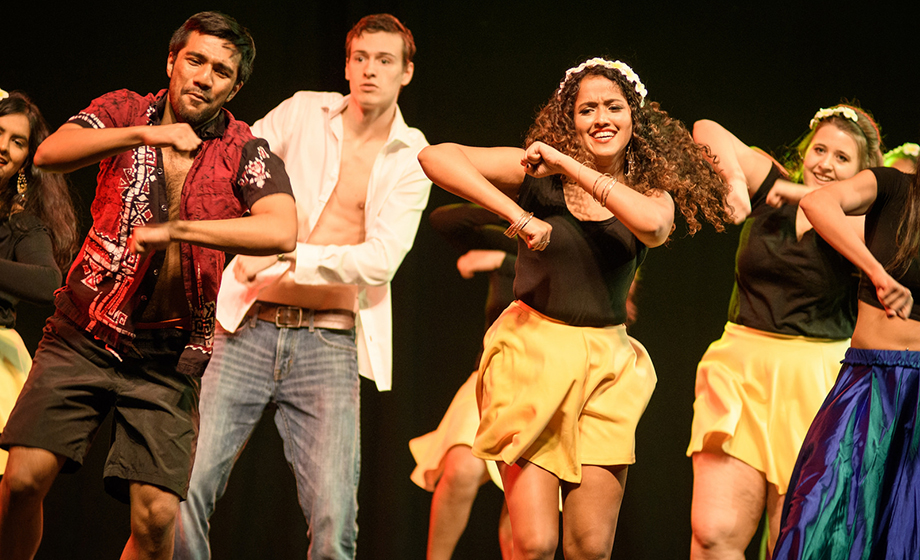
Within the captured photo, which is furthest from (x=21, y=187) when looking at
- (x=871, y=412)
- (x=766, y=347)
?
(x=871, y=412)

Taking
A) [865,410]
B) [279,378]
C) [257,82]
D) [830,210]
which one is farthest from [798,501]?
[257,82]

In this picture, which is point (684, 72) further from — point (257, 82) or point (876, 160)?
point (257, 82)

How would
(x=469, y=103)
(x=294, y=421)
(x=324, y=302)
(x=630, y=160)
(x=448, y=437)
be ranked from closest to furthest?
(x=630, y=160) → (x=294, y=421) → (x=324, y=302) → (x=448, y=437) → (x=469, y=103)

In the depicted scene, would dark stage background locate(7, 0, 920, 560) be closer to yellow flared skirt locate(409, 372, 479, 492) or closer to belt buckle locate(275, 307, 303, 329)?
yellow flared skirt locate(409, 372, 479, 492)

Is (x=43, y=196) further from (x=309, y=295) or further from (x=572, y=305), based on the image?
(x=572, y=305)

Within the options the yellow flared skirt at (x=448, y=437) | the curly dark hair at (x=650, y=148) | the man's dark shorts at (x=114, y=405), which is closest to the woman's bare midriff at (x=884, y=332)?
the curly dark hair at (x=650, y=148)

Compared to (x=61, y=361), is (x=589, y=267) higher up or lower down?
higher up

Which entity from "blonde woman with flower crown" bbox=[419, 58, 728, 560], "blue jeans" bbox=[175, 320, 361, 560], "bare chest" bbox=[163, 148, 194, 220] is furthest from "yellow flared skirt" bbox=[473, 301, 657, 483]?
"bare chest" bbox=[163, 148, 194, 220]

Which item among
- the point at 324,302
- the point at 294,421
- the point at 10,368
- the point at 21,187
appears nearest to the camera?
the point at 294,421

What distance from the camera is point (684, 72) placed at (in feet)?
15.7

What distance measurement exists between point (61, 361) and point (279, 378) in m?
0.80

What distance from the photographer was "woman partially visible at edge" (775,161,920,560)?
8.46 feet

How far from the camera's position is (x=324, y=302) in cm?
325

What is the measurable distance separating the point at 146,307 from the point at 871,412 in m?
2.22
